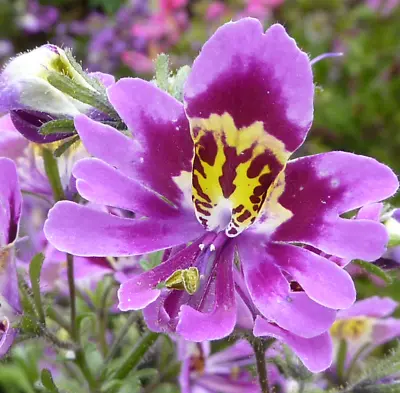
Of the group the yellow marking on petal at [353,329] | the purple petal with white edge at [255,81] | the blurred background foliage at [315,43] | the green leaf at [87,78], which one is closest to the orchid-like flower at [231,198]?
the purple petal with white edge at [255,81]

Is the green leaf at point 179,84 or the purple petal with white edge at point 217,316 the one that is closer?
the purple petal with white edge at point 217,316

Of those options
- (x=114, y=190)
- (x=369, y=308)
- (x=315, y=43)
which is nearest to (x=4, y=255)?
(x=114, y=190)

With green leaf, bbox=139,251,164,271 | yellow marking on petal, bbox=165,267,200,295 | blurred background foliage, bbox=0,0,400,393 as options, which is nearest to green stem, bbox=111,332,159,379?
green leaf, bbox=139,251,164,271

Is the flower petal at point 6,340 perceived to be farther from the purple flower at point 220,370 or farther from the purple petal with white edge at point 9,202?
the purple flower at point 220,370

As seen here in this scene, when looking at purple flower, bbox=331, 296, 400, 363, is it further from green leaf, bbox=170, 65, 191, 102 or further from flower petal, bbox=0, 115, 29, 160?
flower petal, bbox=0, 115, 29, 160

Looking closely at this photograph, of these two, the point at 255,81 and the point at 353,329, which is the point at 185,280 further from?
the point at 353,329

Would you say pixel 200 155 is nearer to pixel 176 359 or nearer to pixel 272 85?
pixel 272 85
